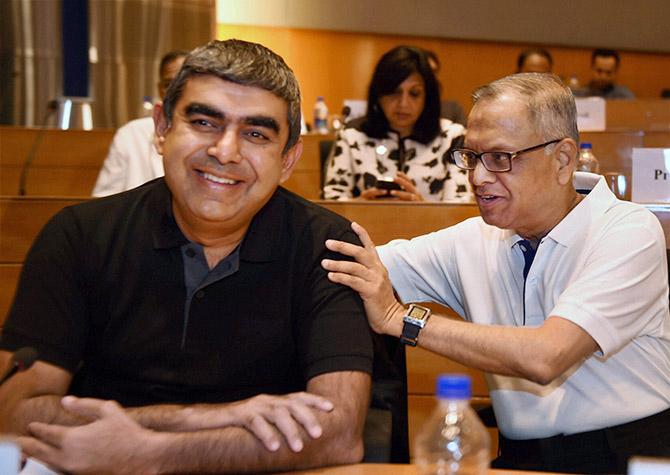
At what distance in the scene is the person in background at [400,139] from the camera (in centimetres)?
416

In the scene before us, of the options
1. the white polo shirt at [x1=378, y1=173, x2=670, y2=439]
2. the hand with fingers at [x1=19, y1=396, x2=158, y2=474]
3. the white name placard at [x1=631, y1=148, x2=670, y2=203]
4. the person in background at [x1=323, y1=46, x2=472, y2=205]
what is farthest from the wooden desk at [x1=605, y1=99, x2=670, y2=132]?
the hand with fingers at [x1=19, y1=396, x2=158, y2=474]

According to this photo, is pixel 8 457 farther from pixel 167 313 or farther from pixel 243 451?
pixel 167 313

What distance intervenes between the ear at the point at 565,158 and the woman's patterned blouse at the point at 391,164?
194 centimetres

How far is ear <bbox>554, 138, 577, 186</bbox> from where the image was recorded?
213cm

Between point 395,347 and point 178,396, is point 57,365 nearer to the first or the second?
point 178,396

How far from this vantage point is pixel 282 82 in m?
1.95

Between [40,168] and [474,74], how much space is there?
6487 mm

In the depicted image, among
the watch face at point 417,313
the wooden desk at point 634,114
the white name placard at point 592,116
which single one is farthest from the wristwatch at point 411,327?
the wooden desk at point 634,114

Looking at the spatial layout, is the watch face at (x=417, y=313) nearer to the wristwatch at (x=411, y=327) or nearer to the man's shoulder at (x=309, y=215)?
the wristwatch at (x=411, y=327)

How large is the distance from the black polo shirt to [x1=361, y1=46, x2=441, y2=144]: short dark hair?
2.29m

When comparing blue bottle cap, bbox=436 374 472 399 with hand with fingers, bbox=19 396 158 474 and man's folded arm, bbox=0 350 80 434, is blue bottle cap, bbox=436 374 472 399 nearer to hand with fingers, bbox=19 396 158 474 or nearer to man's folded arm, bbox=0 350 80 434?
hand with fingers, bbox=19 396 158 474

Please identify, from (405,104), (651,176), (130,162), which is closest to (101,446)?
(651,176)

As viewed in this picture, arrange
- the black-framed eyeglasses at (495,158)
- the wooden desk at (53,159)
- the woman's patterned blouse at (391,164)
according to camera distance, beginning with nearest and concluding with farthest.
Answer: the black-framed eyeglasses at (495,158) < the woman's patterned blouse at (391,164) < the wooden desk at (53,159)

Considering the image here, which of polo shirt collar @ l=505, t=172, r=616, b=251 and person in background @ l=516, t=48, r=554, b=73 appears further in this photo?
person in background @ l=516, t=48, r=554, b=73
